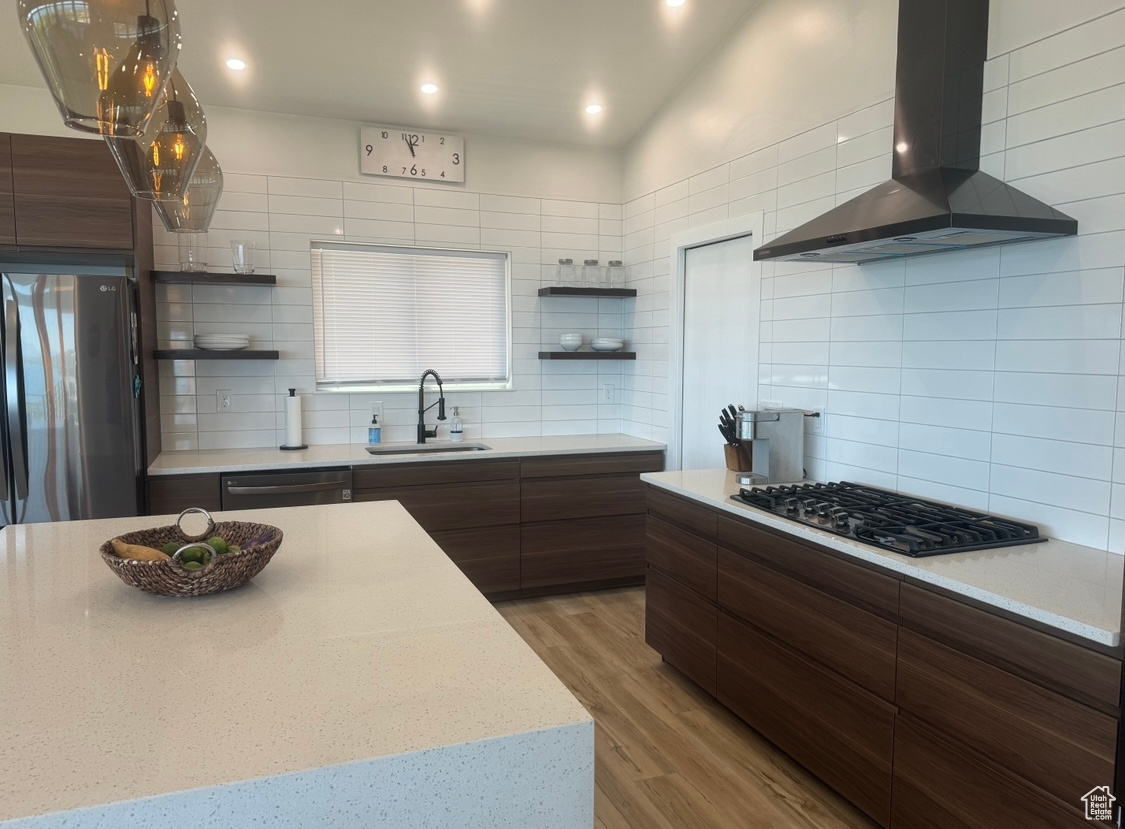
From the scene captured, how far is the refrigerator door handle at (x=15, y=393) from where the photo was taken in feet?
10.0

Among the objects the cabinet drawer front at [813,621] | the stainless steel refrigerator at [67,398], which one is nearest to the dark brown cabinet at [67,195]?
the stainless steel refrigerator at [67,398]

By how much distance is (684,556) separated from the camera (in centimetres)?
303

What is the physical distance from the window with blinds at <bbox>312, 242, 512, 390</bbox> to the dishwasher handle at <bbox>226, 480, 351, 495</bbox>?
2.74 feet

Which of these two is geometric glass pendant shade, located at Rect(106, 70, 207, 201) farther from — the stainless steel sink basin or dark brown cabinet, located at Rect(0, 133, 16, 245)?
the stainless steel sink basin

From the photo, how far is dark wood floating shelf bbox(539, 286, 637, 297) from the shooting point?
447 cm

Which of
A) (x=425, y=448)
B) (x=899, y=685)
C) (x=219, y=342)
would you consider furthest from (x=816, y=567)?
(x=219, y=342)

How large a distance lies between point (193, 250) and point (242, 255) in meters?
0.27

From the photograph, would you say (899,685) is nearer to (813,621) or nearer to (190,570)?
(813,621)

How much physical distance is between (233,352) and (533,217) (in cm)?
197

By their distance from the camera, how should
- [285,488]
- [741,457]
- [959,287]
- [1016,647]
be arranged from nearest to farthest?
[1016,647]
[959,287]
[741,457]
[285,488]

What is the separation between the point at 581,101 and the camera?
4180 millimetres

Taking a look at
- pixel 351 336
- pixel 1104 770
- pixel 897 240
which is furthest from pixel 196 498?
pixel 1104 770

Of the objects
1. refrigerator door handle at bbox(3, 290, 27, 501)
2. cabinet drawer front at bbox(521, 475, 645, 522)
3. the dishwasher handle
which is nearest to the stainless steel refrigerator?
refrigerator door handle at bbox(3, 290, 27, 501)

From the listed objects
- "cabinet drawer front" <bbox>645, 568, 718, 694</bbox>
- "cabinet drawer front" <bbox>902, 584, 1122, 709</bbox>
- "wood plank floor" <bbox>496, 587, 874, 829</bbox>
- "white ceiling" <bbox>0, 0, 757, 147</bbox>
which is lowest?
"wood plank floor" <bbox>496, 587, 874, 829</bbox>
